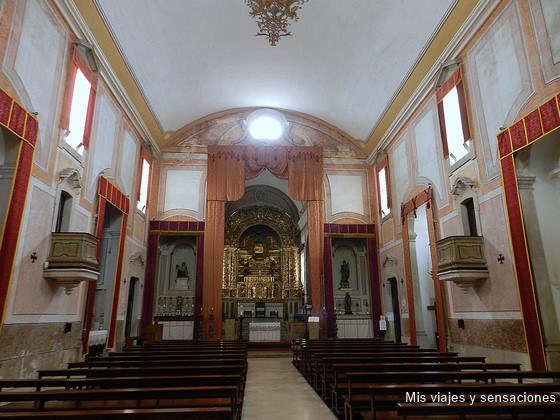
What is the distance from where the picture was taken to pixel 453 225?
9.27m

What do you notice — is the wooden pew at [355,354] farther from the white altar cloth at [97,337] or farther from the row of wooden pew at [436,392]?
the white altar cloth at [97,337]

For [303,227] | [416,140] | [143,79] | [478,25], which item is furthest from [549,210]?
[303,227]

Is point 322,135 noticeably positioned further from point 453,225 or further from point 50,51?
point 50,51

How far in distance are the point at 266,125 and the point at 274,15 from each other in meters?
5.45

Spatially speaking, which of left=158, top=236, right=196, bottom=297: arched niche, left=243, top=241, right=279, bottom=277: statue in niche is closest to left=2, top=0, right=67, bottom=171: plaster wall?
left=158, top=236, right=196, bottom=297: arched niche

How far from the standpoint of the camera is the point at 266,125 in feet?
51.1

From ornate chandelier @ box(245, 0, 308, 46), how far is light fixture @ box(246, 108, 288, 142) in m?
4.35

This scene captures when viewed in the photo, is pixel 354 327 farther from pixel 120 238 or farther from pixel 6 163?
pixel 6 163

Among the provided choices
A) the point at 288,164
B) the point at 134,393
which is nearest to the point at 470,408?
the point at 134,393

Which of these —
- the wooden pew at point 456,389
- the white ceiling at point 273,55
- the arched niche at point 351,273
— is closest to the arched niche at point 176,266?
the white ceiling at point 273,55

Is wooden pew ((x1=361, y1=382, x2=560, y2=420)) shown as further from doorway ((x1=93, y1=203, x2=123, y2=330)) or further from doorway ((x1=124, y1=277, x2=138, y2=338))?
doorway ((x1=124, y1=277, x2=138, y2=338))

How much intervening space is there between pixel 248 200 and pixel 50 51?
46.3ft

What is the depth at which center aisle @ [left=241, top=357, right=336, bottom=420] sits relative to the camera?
4854 millimetres

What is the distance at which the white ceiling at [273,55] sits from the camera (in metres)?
9.72
